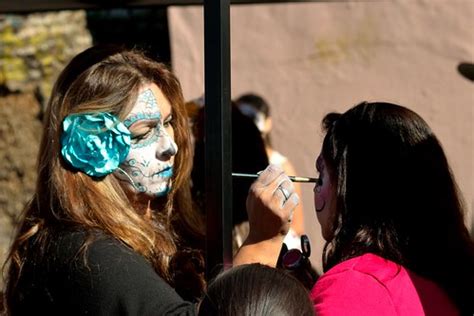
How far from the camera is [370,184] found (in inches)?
77.4

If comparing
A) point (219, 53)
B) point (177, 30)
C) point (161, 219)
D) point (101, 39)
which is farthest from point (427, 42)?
point (219, 53)

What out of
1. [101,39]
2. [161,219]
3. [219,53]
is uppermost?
[219,53]

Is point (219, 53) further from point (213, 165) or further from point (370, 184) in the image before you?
point (370, 184)

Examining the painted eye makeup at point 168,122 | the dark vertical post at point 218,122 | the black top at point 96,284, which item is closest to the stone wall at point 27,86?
the painted eye makeup at point 168,122

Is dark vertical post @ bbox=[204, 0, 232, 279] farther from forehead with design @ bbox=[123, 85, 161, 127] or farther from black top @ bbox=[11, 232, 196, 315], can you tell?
forehead with design @ bbox=[123, 85, 161, 127]

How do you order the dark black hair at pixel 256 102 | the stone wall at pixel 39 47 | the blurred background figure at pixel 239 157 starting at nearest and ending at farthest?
the blurred background figure at pixel 239 157, the dark black hair at pixel 256 102, the stone wall at pixel 39 47

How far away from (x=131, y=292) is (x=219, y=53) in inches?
22.2

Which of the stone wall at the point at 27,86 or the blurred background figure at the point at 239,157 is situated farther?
the stone wall at the point at 27,86

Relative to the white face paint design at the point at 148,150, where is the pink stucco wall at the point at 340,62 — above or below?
below

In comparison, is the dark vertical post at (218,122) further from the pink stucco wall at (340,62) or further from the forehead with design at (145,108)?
the pink stucco wall at (340,62)

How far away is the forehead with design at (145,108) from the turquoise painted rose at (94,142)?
41 millimetres

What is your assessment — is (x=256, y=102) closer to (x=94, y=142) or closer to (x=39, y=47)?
(x=39, y=47)

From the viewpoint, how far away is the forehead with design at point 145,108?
7.40ft

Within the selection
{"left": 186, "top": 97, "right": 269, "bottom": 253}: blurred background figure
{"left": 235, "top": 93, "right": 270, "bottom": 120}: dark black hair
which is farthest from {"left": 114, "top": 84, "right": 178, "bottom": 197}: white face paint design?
{"left": 235, "top": 93, "right": 270, "bottom": 120}: dark black hair
